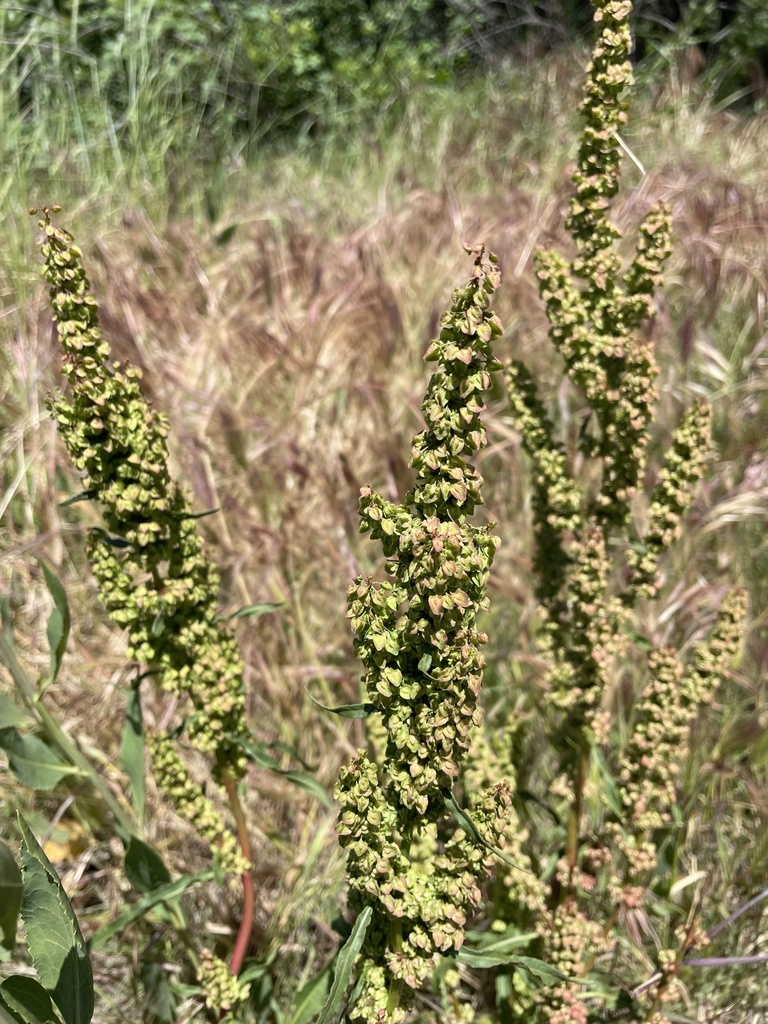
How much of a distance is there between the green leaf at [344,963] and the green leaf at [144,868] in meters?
0.46

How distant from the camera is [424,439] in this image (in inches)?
33.1

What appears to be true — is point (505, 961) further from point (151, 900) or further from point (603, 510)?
point (603, 510)

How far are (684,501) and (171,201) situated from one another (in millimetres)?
3467

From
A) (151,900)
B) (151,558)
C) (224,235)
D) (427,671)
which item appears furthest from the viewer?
(224,235)

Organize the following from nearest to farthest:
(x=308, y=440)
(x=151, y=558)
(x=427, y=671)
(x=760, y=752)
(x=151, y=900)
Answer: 1. (x=427, y=671)
2. (x=151, y=558)
3. (x=151, y=900)
4. (x=760, y=752)
5. (x=308, y=440)

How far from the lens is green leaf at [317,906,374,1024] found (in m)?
0.90

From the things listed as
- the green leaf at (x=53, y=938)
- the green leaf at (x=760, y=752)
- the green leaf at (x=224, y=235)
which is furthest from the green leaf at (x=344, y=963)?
the green leaf at (x=224, y=235)

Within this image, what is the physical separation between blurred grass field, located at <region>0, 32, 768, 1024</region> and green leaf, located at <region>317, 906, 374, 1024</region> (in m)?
0.49

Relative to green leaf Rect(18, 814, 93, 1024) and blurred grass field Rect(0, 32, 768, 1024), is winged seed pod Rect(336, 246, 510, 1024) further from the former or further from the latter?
blurred grass field Rect(0, 32, 768, 1024)

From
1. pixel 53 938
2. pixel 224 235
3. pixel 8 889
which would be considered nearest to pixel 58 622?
pixel 8 889

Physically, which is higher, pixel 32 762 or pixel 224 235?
pixel 224 235

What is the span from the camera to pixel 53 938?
889 mm

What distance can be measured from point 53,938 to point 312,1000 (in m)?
0.48

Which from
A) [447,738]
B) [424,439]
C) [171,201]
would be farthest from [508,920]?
[171,201]
